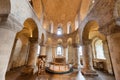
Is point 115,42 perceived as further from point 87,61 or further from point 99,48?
point 99,48

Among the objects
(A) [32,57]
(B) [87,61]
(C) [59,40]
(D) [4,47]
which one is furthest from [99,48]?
(D) [4,47]

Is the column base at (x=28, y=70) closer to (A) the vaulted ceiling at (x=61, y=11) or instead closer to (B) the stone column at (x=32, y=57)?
(B) the stone column at (x=32, y=57)

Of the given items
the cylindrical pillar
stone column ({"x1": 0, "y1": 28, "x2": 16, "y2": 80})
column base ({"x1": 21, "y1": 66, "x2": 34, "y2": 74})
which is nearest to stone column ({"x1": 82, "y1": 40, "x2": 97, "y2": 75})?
the cylindrical pillar

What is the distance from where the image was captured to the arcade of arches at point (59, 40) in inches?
113

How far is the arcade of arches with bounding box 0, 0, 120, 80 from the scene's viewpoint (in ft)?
9.45

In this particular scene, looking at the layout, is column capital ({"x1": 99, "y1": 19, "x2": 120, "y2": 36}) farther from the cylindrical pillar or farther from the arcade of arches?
the cylindrical pillar

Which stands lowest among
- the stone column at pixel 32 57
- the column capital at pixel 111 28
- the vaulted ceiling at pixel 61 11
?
the stone column at pixel 32 57

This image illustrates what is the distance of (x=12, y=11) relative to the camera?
9.20 feet

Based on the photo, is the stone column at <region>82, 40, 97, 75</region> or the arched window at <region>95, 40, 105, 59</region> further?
the arched window at <region>95, 40, 105, 59</region>

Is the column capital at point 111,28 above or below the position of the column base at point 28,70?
above

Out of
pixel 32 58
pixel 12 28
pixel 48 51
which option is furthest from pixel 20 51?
pixel 12 28

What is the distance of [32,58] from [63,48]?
283 inches

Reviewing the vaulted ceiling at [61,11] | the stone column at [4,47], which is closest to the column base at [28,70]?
the stone column at [4,47]

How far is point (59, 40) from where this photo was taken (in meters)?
12.9
